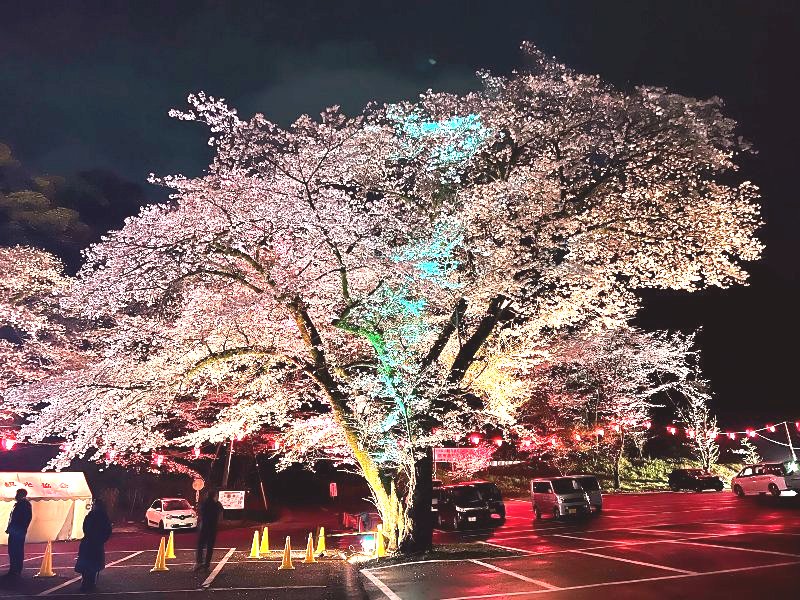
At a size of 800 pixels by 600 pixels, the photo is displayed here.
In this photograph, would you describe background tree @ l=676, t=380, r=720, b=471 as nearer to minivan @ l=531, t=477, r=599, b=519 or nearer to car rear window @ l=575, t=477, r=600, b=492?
car rear window @ l=575, t=477, r=600, b=492

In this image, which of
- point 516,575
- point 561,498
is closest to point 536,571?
point 516,575

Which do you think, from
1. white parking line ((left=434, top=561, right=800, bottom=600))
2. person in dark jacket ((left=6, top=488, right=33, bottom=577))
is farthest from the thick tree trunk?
person in dark jacket ((left=6, top=488, right=33, bottom=577))

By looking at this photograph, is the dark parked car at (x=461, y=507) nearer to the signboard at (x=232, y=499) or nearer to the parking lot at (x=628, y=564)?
the parking lot at (x=628, y=564)

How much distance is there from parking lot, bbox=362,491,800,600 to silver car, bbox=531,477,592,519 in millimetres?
2439

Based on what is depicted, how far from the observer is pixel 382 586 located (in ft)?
35.1

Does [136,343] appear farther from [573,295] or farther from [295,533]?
A: [295,533]

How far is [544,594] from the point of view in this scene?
9352 mm

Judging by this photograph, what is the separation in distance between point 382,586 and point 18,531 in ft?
22.4

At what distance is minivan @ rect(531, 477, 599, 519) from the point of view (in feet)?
76.3

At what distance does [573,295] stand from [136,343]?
34.0 feet

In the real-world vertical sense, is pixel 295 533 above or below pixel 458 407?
below

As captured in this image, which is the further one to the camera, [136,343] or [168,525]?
[168,525]

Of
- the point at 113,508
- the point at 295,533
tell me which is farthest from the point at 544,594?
the point at 113,508

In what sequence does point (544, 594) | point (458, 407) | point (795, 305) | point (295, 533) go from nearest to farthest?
point (544, 594) → point (458, 407) → point (295, 533) → point (795, 305)
